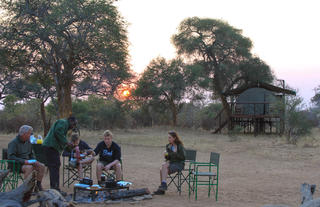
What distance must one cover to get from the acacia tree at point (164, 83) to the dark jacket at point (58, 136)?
2433 cm

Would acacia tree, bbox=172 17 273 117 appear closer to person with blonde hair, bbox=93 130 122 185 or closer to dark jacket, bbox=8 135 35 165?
person with blonde hair, bbox=93 130 122 185

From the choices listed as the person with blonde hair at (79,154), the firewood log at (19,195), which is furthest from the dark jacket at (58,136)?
the firewood log at (19,195)

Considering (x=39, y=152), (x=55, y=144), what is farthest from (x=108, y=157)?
(x=39, y=152)

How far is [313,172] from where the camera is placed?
10188 millimetres

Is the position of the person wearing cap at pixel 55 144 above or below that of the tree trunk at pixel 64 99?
below

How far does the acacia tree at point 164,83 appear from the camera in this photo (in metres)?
31.3

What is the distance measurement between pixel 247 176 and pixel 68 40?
1205 centimetres

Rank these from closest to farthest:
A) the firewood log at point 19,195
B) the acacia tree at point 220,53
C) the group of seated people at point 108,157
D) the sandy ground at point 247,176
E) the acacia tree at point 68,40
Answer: the firewood log at point 19,195 → the sandy ground at point 247,176 → the group of seated people at point 108,157 → the acacia tree at point 68,40 → the acacia tree at point 220,53

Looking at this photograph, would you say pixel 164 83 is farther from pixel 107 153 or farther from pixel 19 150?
pixel 19 150

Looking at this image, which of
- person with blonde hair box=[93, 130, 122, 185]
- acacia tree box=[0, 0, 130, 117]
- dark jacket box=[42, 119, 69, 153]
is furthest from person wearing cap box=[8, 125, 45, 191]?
acacia tree box=[0, 0, 130, 117]

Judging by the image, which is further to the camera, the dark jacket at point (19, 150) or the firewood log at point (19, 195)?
the dark jacket at point (19, 150)

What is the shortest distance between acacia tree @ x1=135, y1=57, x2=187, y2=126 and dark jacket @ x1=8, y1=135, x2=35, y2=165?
80.2ft

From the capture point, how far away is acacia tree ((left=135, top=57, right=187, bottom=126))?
31.3 m

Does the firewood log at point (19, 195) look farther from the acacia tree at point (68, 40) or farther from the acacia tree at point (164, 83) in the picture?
the acacia tree at point (164, 83)
